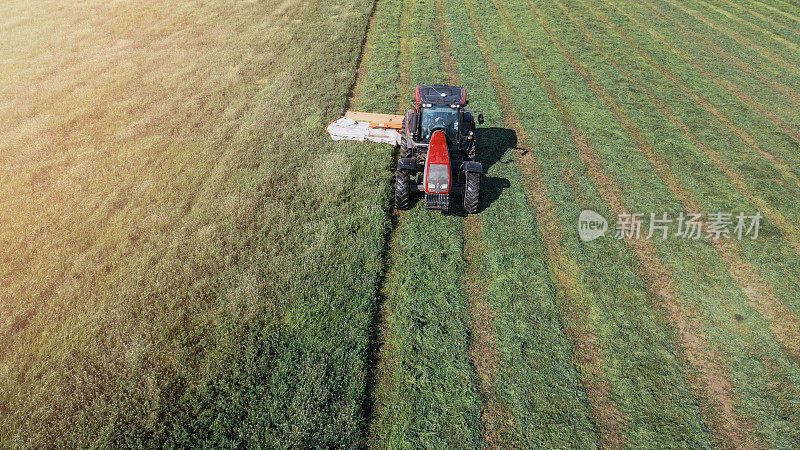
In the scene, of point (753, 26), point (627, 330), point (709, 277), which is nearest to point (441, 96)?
point (627, 330)

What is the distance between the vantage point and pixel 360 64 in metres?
19.3

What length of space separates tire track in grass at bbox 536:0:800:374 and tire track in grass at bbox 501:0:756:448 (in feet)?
5.27

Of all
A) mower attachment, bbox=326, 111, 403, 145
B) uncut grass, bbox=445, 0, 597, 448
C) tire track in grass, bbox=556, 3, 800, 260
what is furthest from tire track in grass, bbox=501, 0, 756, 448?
mower attachment, bbox=326, 111, 403, 145

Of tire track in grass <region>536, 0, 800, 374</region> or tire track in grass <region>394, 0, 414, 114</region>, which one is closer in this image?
tire track in grass <region>536, 0, 800, 374</region>

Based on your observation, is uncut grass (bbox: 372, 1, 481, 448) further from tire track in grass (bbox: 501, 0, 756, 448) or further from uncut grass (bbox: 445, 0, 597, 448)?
tire track in grass (bbox: 501, 0, 756, 448)

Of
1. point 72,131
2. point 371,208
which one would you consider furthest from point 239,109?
point 371,208

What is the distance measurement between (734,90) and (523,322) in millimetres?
16992

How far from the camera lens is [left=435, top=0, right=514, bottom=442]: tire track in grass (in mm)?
6836

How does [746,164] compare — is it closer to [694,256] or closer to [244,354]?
→ [694,256]

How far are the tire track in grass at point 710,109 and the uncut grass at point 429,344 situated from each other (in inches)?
441

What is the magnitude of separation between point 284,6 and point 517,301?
2368 cm

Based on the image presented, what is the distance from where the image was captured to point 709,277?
9.75 metres

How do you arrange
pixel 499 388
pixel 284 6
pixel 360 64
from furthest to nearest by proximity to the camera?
pixel 284 6 < pixel 360 64 < pixel 499 388

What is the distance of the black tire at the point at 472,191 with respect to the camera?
34.7 ft
